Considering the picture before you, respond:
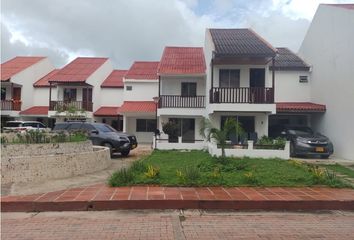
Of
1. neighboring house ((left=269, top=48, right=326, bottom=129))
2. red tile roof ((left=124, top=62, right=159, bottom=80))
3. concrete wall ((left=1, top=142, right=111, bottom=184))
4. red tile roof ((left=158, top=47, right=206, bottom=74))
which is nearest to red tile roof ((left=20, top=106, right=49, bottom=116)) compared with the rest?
red tile roof ((left=124, top=62, right=159, bottom=80))

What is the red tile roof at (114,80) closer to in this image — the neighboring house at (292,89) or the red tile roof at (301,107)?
the neighboring house at (292,89)

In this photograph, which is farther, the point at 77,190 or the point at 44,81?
the point at 44,81

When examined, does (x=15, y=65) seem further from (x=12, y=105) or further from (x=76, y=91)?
(x=76, y=91)

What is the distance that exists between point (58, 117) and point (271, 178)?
2434 cm

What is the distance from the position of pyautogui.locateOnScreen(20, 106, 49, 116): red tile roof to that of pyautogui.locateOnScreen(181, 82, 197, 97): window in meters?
14.5

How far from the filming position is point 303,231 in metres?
6.00

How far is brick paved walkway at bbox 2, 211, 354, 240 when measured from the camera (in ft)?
18.7

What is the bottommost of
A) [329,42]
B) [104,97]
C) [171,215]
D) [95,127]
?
[171,215]

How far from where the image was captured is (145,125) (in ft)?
96.7

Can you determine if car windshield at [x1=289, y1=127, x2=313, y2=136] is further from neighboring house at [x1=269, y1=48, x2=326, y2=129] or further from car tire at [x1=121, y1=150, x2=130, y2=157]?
car tire at [x1=121, y1=150, x2=130, y2=157]

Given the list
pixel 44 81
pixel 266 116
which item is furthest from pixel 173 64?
pixel 44 81

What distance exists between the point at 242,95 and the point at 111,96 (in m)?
16.0

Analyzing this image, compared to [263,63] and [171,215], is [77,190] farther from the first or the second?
[263,63]

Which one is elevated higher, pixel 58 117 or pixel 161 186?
pixel 58 117
